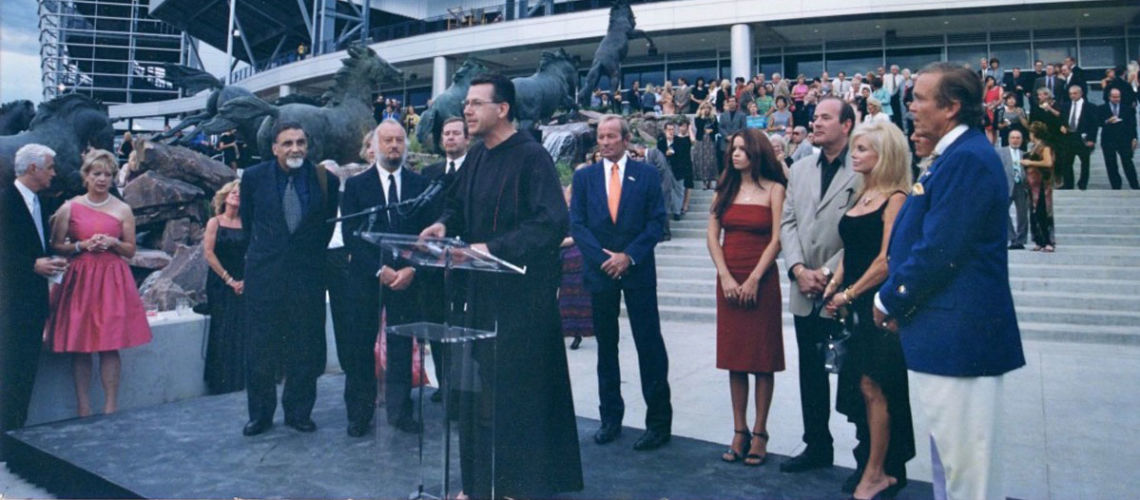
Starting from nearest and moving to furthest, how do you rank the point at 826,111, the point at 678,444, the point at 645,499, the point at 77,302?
the point at 645,499 → the point at 826,111 → the point at 678,444 → the point at 77,302

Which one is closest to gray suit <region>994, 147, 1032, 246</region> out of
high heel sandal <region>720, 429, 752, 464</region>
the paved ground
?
the paved ground

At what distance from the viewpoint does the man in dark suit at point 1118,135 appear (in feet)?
39.5

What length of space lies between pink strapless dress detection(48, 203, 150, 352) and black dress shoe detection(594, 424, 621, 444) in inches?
117

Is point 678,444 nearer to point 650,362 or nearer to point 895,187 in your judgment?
point 650,362

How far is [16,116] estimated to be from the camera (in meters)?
10.8

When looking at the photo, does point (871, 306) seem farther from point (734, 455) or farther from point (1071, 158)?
point (1071, 158)

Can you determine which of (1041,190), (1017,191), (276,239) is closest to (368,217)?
(276,239)

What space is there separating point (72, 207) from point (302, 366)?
6.04 feet

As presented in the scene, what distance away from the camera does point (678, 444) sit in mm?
4223

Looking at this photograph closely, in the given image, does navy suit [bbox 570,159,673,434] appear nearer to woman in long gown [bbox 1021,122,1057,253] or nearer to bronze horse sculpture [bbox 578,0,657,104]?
woman in long gown [bbox 1021,122,1057,253]

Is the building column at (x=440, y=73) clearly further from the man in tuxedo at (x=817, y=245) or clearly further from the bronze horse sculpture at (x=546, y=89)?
the man in tuxedo at (x=817, y=245)

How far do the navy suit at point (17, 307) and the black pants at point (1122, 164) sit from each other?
45.7 ft

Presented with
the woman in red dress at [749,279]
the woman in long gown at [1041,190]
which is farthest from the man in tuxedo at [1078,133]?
the woman in red dress at [749,279]

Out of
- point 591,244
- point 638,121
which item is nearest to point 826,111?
point 591,244
